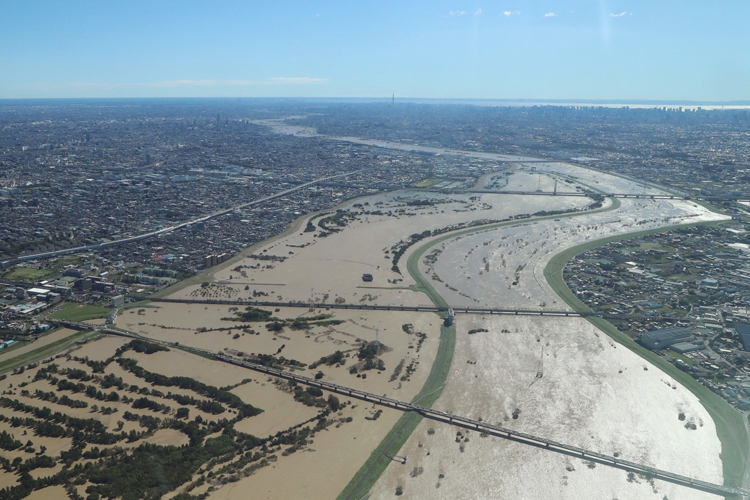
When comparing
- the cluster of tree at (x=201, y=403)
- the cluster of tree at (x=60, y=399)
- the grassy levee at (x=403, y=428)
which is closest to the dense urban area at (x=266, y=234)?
the cluster of tree at (x=201, y=403)

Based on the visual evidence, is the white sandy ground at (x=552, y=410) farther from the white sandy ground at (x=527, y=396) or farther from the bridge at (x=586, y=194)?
the bridge at (x=586, y=194)

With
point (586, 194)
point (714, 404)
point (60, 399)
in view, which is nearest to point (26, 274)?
point (60, 399)

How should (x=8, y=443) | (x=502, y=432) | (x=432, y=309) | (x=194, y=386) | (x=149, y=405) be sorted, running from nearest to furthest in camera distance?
(x=8, y=443)
(x=502, y=432)
(x=149, y=405)
(x=194, y=386)
(x=432, y=309)

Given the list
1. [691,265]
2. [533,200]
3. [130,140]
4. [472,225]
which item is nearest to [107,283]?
[472,225]

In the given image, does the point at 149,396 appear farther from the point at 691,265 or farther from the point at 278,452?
the point at 691,265

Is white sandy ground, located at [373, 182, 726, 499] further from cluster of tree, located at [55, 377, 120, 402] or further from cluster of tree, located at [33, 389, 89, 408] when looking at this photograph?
cluster of tree, located at [33, 389, 89, 408]

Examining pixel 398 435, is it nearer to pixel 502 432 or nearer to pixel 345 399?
pixel 345 399
